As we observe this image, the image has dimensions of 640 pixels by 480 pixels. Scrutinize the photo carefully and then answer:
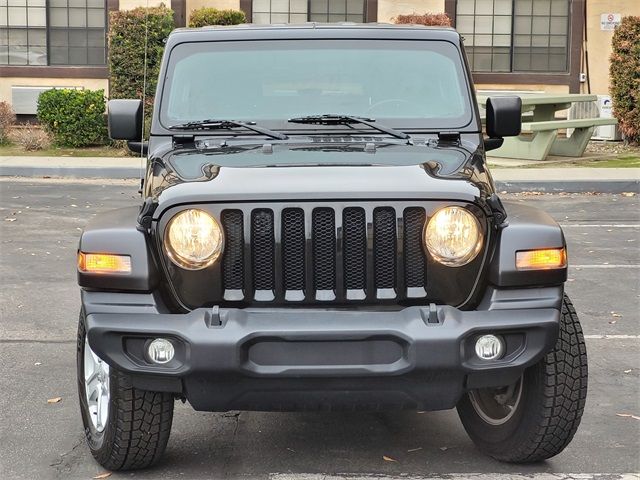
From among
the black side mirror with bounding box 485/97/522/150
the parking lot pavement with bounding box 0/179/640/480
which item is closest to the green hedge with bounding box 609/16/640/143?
the parking lot pavement with bounding box 0/179/640/480

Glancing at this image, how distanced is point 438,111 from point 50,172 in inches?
482

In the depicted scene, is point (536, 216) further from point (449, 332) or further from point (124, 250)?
point (124, 250)

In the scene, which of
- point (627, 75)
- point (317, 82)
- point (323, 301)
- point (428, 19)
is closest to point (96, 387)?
point (323, 301)

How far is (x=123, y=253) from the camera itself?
434 cm

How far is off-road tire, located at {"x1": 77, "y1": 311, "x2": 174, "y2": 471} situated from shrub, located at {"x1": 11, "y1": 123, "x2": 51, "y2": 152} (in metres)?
A: 15.3

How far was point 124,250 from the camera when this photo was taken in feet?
14.3

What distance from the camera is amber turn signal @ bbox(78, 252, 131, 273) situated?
4.33 metres

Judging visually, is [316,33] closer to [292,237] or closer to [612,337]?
[292,237]

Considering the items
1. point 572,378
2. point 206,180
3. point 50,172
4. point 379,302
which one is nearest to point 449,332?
point 379,302

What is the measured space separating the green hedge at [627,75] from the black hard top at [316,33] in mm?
14692

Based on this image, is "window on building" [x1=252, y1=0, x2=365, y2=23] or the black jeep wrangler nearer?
the black jeep wrangler

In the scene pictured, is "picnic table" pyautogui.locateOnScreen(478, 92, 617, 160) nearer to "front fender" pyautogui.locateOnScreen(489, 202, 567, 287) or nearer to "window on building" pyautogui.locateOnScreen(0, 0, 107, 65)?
"window on building" pyautogui.locateOnScreen(0, 0, 107, 65)

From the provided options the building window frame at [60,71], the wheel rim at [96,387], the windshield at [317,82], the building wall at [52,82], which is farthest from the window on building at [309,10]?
the wheel rim at [96,387]

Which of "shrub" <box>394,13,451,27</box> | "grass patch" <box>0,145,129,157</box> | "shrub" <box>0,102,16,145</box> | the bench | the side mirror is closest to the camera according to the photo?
the side mirror
